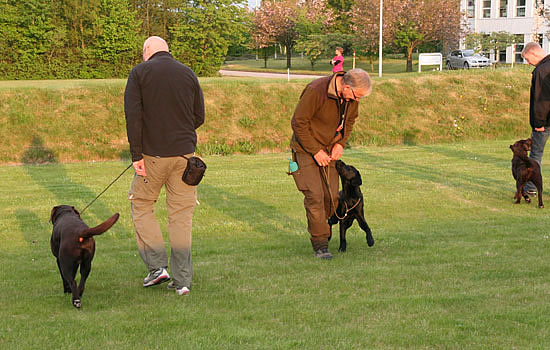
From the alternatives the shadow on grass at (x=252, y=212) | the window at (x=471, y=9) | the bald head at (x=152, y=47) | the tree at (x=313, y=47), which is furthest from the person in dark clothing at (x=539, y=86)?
the window at (x=471, y=9)

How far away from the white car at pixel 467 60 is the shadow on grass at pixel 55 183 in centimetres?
3249

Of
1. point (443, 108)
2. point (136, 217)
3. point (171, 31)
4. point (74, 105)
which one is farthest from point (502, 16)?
point (136, 217)

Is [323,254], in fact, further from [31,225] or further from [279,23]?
[279,23]

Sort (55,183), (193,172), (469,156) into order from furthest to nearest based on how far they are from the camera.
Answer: (469,156), (55,183), (193,172)

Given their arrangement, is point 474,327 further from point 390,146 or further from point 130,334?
point 390,146

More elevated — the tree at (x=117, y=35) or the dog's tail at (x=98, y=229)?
the tree at (x=117, y=35)

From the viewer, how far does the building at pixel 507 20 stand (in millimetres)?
50531

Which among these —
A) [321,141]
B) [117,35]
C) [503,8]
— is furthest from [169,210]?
[503,8]

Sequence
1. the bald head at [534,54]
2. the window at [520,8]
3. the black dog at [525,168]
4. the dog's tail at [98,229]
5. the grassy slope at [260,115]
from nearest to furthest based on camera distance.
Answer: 1. the dog's tail at [98,229]
2. the bald head at [534,54]
3. the black dog at [525,168]
4. the grassy slope at [260,115]
5. the window at [520,8]

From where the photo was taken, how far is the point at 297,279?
6.31m

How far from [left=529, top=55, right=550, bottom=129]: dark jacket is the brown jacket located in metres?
4.07

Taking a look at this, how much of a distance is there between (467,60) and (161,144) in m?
41.4

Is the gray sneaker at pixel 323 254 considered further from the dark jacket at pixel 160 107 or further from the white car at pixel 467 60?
the white car at pixel 467 60

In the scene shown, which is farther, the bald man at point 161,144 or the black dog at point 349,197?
the black dog at point 349,197
